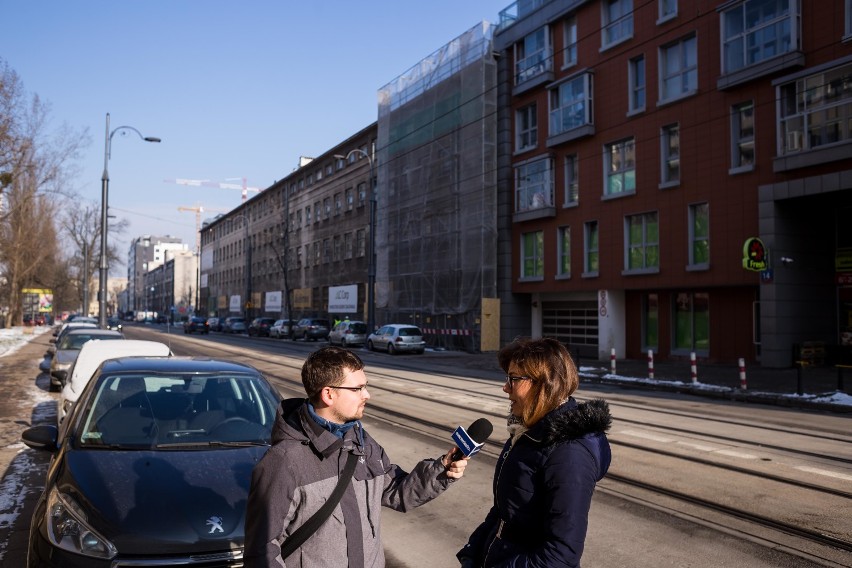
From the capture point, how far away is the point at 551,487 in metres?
2.15

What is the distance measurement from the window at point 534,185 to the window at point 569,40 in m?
4.26

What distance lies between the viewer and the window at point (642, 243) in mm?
25066

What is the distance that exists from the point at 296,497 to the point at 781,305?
21.1 meters

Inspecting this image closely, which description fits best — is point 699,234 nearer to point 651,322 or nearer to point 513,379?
point 651,322

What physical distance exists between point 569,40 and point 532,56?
2.18 metres

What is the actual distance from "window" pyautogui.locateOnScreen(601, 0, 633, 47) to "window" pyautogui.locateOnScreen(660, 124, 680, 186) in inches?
172

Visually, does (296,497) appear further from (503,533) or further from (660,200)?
(660,200)

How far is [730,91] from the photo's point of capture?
22.1 m

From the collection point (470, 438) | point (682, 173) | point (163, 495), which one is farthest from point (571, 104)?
point (470, 438)

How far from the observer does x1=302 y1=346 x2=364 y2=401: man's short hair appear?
253 centimetres

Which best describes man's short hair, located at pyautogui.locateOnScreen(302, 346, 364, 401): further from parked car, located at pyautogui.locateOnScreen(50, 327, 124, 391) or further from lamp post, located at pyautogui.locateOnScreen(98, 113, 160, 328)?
lamp post, located at pyautogui.locateOnScreen(98, 113, 160, 328)

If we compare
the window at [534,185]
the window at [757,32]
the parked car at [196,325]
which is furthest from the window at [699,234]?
the parked car at [196,325]

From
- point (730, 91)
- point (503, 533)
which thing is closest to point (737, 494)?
point (503, 533)

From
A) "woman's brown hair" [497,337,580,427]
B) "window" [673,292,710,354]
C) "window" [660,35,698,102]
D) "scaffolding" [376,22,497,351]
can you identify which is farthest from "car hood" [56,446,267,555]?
"scaffolding" [376,22,497,351]
